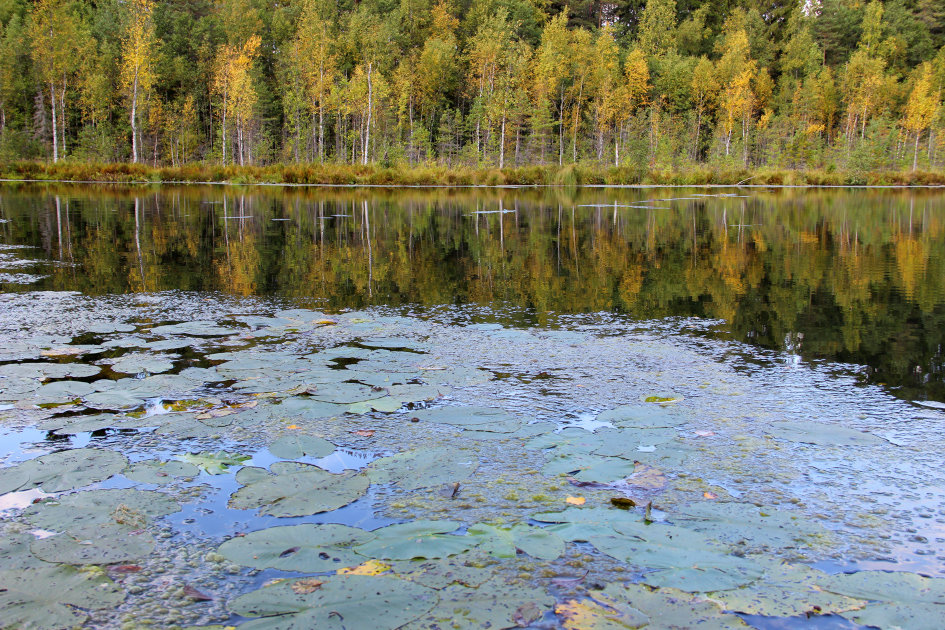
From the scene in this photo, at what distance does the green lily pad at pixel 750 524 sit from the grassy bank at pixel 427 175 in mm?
35378

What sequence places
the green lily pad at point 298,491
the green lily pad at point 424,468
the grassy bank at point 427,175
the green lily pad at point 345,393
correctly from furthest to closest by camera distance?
the grassy bank at point 427,175 < the green lily pad at point 345,393 < the green lily pad at point 424,468 < the green lily pad at point 298,491

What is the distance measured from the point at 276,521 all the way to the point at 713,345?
12.9ft

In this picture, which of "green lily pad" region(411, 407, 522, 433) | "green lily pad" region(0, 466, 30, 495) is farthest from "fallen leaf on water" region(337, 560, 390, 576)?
"green lily pad" region(0, 466, 30, 495)

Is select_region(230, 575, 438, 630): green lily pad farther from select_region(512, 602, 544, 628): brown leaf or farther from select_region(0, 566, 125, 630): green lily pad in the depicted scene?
select_region(0, 566, 125, 630): green lily pad

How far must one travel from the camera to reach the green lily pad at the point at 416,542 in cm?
235

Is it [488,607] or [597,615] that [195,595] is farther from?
[597,615]

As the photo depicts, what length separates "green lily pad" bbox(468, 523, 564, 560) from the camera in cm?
237

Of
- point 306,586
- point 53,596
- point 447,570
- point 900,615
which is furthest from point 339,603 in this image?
point 900,615

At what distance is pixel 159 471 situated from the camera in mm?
3004

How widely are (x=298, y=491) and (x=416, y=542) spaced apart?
0.66 meters

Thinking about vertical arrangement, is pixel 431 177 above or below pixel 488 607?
above

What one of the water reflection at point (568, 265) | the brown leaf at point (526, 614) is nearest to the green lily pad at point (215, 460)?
the brown leaf at point (526, 614)

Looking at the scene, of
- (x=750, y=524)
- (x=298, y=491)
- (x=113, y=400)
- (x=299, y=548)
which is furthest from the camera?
(x=113, y=400)

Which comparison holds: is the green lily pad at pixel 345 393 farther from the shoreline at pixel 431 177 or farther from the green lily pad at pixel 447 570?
the shoreline at pixel 431 177
